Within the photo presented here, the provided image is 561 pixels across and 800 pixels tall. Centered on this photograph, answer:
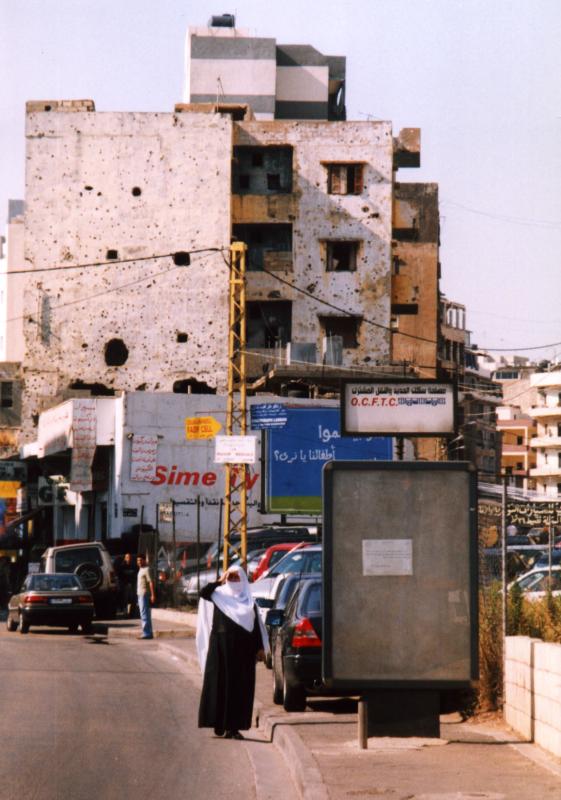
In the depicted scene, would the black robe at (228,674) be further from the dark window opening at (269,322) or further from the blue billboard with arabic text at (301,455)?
the dark window opening at (269,322)

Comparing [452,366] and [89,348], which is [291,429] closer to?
[89,348]

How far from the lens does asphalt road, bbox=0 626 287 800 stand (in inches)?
436

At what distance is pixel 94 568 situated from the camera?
39.3 m

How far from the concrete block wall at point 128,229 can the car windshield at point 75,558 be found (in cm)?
3248

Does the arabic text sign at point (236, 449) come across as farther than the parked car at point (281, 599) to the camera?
Yes

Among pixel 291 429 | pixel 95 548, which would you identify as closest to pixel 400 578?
pixel 95 548

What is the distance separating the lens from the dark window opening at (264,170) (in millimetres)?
74312

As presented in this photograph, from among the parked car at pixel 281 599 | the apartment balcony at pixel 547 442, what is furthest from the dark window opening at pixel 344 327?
the apartment balcony at pixel 547 442

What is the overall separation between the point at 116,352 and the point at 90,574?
33.9 metres

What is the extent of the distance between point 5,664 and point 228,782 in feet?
43.2

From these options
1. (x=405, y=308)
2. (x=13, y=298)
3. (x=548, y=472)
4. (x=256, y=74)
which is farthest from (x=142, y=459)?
(x=548, y=472)

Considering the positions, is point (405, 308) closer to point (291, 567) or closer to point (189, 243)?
point (189, 243)

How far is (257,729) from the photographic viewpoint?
50.1 ft

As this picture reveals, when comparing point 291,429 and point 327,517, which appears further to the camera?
point 291,429
